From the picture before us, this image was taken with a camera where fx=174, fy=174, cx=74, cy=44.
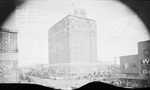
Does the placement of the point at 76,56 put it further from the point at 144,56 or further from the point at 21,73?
the point at 144,56

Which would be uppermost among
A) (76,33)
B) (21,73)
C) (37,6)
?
(37,6)

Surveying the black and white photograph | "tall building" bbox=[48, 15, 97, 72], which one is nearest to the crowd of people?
the black and white photograph

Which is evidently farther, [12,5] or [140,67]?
[140,67]

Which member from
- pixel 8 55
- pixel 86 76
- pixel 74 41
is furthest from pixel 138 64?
pixel 8 55

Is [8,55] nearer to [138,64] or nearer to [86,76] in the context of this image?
[86,76]

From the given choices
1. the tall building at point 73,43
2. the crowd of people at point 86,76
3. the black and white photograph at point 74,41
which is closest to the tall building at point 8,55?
the black and white photograph at point 74,41

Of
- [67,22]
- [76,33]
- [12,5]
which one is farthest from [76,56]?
[12,5]
